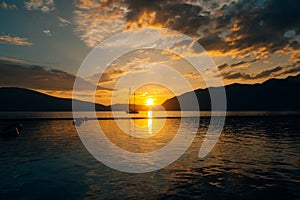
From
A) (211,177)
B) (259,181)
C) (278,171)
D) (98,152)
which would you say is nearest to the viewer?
(259,181)

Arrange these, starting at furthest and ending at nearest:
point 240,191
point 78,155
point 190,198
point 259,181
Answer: point 78,155 < point 259,181 < point 240,191 < point 190,198

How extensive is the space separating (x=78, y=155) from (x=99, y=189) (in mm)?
15493

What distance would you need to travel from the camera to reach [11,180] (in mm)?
20609

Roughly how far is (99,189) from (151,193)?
13.9ft

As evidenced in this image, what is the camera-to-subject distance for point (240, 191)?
17781 mm

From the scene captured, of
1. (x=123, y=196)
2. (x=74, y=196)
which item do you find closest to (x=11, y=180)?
(x=74, y=196)

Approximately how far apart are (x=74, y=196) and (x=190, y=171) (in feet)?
40.1

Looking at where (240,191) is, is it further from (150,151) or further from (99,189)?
(150,151)

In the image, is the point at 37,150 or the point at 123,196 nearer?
the point at 123,196

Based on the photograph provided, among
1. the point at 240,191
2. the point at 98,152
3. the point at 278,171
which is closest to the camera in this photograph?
the point at 240,191

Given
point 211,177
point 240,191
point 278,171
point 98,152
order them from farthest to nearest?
point 98,152 < point 278,171 < point 211,177 < point 240,191

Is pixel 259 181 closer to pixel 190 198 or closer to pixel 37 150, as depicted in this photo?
pixel 190 198

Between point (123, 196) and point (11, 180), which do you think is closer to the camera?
point (123, 196)

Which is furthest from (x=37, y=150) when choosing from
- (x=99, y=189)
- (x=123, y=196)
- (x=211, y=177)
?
(x=211, y=177)
